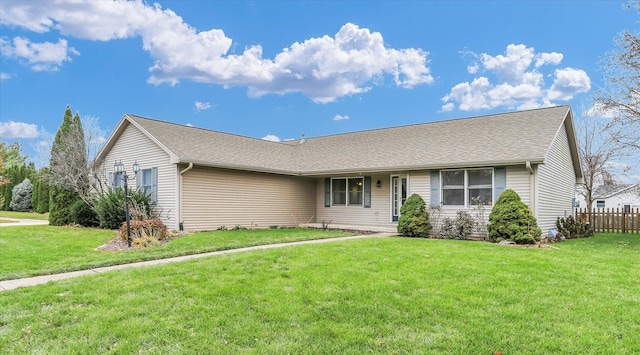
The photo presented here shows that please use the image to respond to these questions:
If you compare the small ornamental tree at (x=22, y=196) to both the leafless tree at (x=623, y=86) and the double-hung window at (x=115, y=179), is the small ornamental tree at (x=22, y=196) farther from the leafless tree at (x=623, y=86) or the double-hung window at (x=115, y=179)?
the leafless tree at (x=623, y=86)

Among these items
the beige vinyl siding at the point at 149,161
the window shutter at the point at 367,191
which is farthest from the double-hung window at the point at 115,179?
the window shutter at the point at 367,191

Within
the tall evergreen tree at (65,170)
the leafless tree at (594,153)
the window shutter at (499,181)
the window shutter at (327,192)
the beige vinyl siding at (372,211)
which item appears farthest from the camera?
the leafless tree at (594,153)

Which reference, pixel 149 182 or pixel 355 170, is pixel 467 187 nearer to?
pixel 355 170

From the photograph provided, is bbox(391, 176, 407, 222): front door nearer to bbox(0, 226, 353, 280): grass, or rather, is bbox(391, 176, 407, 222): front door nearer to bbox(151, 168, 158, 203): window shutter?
bbox(0, 226, 353, 280): grass

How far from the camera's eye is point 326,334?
390cm

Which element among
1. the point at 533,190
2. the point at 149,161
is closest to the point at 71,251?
the point at 149,161

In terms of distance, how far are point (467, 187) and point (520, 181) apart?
1.60 metres

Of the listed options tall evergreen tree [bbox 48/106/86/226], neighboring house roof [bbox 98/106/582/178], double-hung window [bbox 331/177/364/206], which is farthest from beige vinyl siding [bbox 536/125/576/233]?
tall evergreen tree [bbox 48/106/86/226]

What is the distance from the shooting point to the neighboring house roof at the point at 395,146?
12742 millimetres

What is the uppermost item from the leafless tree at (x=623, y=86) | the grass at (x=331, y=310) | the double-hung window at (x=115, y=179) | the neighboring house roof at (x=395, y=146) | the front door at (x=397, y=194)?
the leafless tree at (x=623, y=86)

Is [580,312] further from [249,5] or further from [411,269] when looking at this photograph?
[249,5]

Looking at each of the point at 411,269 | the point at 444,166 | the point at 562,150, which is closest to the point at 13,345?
the point at 411,269

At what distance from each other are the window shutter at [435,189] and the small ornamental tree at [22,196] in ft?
104

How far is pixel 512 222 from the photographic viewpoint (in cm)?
1091
